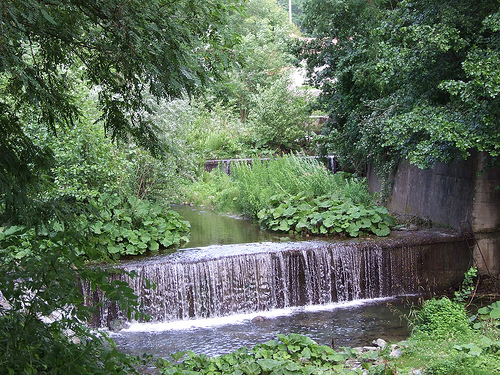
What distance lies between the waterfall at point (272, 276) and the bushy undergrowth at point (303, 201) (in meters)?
0.93

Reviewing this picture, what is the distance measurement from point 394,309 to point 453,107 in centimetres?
310

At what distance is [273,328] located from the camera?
7785 millimetres

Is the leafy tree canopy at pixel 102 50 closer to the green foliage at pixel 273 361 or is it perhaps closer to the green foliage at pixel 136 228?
the green foliage at pixel 273 361

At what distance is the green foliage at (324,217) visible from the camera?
405 inches

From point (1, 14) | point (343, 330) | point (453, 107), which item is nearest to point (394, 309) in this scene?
point (343, 330)

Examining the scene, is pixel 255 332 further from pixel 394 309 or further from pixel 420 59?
pixel 420 59

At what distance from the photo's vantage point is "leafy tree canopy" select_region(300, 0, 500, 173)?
709cm

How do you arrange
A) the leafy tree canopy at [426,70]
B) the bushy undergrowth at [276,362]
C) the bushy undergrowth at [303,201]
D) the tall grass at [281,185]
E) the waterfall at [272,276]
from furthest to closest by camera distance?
the tall grass at [281,185], the bushy undergrowth at [303,201], the waterfall at [272,276], the leafy tree canopy at [426,70], the bushy undergrowth at [276,362]

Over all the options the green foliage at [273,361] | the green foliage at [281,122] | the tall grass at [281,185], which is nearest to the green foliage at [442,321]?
the green foliage at [273,361]

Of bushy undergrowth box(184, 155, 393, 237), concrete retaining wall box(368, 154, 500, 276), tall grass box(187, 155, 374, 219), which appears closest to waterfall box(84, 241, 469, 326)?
concrete retaining wall box(368, 154, 500, 276)

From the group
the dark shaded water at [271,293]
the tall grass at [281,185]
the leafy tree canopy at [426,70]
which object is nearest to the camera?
the leafy tree canopy at [426,70]

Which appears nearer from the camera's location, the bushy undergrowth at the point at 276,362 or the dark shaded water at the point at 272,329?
the bushy undergrowth at the point at 276,362

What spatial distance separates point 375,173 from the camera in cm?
1274

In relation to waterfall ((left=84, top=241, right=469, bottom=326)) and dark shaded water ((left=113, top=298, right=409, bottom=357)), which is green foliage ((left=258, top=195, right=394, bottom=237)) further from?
dark shaded water ((left=113, top=298, right=409, bottom=357))
